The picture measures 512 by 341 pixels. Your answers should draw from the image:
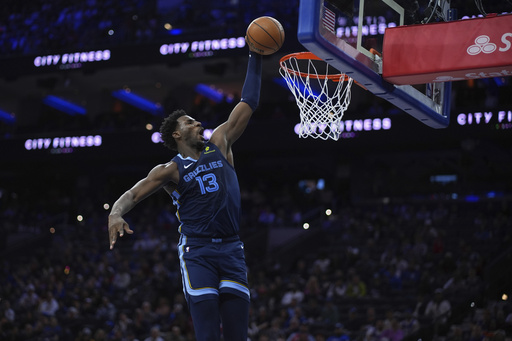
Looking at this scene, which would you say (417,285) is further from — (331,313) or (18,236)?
(18,236)

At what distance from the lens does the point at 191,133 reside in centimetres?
525

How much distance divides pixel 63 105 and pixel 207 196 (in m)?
26.2

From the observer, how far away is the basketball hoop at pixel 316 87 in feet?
25.5

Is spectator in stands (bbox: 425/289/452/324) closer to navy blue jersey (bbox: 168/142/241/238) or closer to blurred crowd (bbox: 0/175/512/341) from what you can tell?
blurred crowd (bbox: 0/175/512/341)

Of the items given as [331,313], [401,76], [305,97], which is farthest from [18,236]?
[401,76]

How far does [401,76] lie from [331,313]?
823cm

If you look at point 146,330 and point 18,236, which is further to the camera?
point 18,236

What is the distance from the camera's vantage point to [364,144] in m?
20.2

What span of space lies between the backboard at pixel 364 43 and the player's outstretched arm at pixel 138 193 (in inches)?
63.8

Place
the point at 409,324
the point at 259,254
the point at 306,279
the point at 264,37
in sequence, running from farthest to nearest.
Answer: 1. the point at 259,254
2. the point at 306,279
3. the point at 409,324
4. the point at 264,37

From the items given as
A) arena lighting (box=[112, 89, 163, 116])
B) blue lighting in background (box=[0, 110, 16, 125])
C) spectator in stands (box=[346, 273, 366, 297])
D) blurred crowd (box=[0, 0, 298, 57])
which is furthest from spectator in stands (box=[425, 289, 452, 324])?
blue lighting in background (box=[0, 110, 16, 125])

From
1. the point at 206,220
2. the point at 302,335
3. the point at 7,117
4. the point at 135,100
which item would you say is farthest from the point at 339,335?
the point at 7,117

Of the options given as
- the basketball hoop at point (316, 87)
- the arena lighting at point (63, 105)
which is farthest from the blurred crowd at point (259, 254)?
the basketball hoop at point (316, 87)

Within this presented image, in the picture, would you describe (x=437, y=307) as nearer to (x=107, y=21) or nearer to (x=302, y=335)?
(x=302, y=335)
